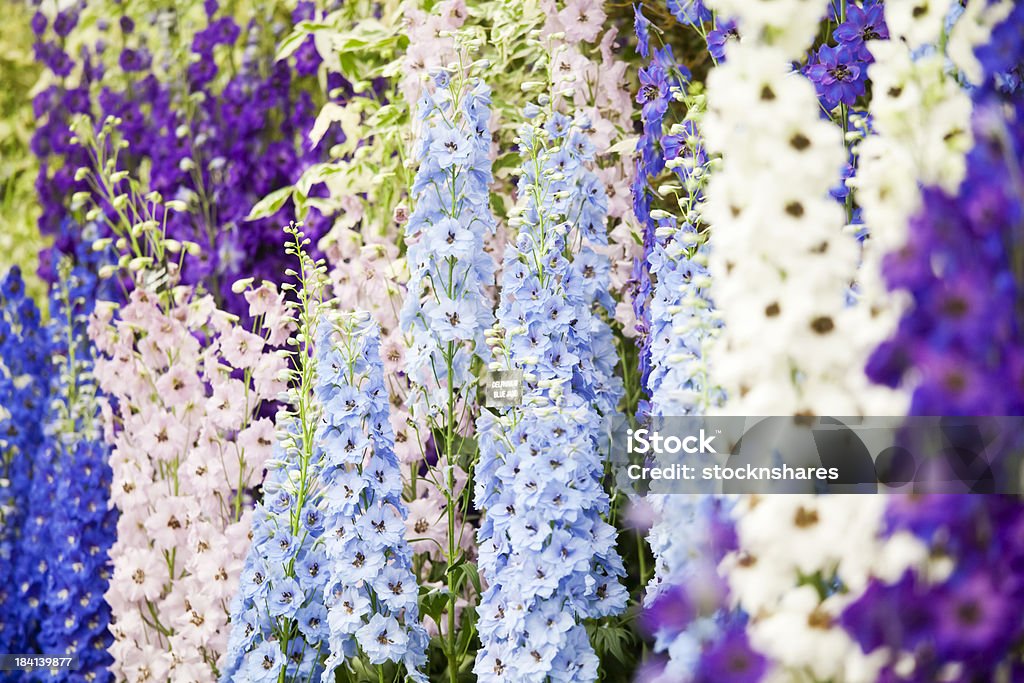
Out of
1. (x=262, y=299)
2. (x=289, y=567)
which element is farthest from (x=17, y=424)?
(x=289, y=567)

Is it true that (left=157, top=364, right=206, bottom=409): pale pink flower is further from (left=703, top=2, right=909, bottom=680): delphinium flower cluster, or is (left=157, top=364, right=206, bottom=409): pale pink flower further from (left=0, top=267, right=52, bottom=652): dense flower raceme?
(left=703, top=2, right=909, bottom=680): delphinium flower cluster

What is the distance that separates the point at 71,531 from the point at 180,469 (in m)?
0.50

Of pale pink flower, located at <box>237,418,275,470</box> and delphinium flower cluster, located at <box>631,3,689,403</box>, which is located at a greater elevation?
delphinium flower cluster, located at <box>631,3,689,403</box>

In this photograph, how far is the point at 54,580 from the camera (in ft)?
10.1

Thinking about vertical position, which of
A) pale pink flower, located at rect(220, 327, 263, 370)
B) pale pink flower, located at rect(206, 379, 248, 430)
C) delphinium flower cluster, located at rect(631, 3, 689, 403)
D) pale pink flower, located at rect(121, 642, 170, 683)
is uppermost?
delphinium flower cluster, located at rect(631, 3, 689, 403)

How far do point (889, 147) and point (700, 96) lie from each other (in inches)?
35.9

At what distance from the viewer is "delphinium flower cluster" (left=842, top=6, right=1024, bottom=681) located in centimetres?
103

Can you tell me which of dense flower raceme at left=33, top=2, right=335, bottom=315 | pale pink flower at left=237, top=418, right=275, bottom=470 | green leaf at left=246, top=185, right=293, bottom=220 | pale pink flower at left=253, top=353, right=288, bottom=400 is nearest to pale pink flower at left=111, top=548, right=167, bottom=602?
pale pink flower at left=237, top=418, right=275, bottom=470

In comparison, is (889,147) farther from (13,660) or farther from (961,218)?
(13,660)

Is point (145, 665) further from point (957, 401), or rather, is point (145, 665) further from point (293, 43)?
point (957, 401)

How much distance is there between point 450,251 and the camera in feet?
7.22

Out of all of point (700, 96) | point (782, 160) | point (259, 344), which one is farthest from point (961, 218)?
point (259, 344)

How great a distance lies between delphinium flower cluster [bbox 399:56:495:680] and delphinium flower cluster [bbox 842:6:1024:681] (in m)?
1.25

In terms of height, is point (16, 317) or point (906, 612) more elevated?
point (16, 317)
